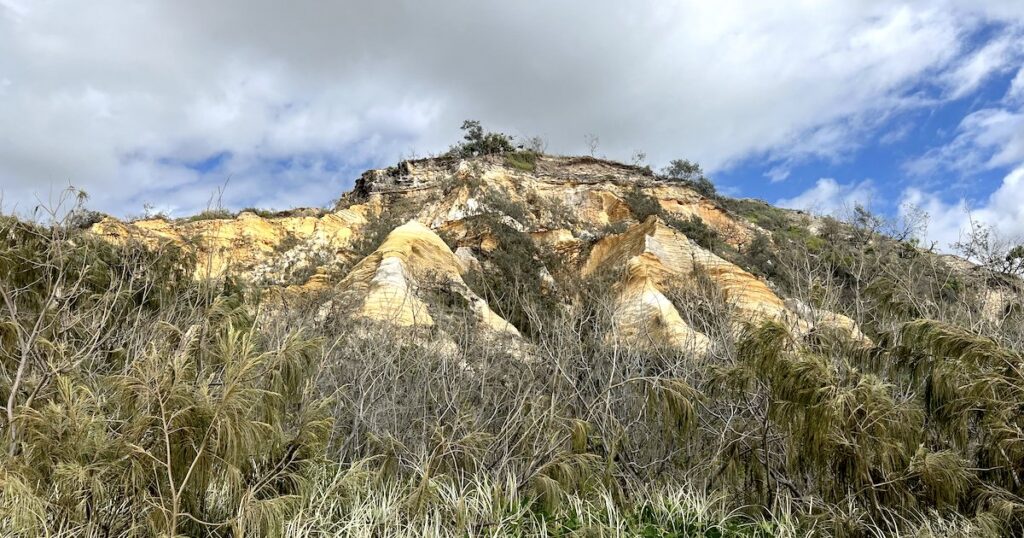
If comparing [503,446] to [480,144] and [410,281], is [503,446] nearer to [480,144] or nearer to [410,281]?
[410,281]

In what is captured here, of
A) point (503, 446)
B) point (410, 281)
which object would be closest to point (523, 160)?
point (410, 281)

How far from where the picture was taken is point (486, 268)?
2183cm

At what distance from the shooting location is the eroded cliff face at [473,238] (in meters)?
16.7

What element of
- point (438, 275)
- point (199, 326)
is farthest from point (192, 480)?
point (438, 275)

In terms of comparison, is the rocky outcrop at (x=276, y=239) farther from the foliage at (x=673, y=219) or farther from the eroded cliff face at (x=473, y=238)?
the foliage at (x=673, y=219)

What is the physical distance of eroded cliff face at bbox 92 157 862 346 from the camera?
1669 centimetres

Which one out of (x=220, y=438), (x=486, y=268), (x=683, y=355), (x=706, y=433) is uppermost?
(x=486, y=268)

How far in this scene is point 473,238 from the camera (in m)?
23.1

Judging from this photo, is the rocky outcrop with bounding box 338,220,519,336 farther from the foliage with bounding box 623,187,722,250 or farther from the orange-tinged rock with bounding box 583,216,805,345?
the foliage with bounding box 623,187,722,250

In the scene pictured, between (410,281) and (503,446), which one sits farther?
(410,281)

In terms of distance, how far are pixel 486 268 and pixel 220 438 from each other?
725 inches

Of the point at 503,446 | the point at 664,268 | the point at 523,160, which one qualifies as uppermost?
the point at 523,160

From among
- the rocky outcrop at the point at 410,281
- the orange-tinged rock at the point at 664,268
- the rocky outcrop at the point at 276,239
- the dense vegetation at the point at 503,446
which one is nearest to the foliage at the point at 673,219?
the orange-tinged rock at the point at 664,268

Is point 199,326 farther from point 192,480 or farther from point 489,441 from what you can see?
point 489,441
